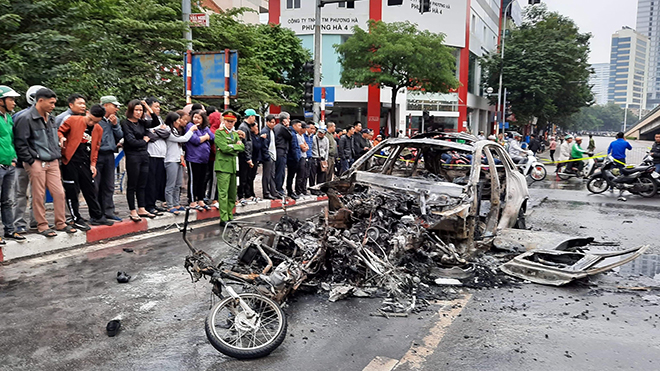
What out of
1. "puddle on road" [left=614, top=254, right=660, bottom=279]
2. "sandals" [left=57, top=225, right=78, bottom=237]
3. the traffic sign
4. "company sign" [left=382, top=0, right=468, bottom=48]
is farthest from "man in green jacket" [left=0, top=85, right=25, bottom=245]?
"company sign" [left=382, top=0, right=468, bottom=48]

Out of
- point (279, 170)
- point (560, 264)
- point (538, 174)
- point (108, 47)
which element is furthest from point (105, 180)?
point (538, 174)

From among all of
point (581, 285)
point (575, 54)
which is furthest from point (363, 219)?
point (575, 54)

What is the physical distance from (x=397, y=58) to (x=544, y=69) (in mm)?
19637

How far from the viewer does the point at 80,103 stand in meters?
6.96

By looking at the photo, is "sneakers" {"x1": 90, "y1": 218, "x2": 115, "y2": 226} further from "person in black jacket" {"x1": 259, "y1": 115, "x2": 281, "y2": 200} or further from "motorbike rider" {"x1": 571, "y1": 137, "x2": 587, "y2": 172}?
"motorbike rider" {"x1": 571, "y1": 137, "x2": 587, "y2": 172}

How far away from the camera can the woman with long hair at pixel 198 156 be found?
8.81 meters

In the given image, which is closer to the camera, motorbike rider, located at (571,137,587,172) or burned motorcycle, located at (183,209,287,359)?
burned motorcycle, located at (183,209,287,359)

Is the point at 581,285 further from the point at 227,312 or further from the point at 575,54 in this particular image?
the point at 575,54

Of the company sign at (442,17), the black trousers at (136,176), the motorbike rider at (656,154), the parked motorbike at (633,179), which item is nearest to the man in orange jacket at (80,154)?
the black trousers at (136,176)

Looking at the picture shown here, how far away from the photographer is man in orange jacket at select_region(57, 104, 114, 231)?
683cm

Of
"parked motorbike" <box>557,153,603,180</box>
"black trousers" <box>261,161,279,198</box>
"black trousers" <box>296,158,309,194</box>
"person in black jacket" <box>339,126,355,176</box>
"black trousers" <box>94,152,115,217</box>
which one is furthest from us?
Result: "parked motorbike" <box>557,153,603,180</box>

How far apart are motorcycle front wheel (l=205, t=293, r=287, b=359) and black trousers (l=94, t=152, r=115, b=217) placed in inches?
177

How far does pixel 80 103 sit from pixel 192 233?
2532 millimetres

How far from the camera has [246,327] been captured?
12.3ft
